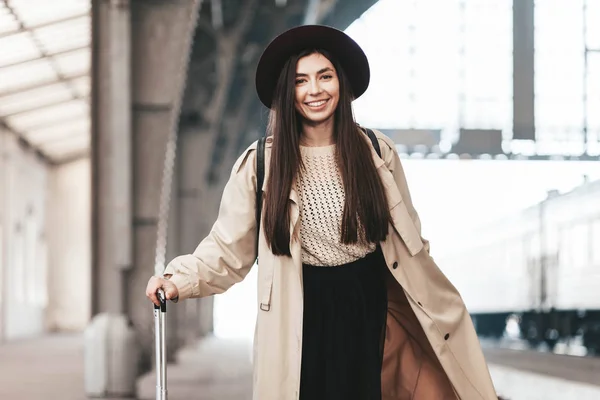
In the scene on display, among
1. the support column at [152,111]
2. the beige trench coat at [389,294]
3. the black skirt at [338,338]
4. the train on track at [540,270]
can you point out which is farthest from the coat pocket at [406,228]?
the train on track at [540,270]

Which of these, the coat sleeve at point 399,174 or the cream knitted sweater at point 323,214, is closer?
the cream knitted sweater at point 323,214

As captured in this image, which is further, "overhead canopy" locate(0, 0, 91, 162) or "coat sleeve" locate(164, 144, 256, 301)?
"overhead canopy" locate(0, 0, 91, 162)

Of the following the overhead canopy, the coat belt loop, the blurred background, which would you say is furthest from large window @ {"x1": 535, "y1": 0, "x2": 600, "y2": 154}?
the coat belt loop

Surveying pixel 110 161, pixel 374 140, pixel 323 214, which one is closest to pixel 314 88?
pixel 374 140

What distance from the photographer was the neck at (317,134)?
9.40 feet

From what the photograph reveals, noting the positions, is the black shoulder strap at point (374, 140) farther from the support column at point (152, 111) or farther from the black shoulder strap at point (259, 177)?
the support column at point (152, 111)

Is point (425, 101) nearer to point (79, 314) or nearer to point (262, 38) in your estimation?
point (262, 38)

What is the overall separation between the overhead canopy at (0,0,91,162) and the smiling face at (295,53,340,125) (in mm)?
7632

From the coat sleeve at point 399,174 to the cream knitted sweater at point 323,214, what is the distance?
19cm

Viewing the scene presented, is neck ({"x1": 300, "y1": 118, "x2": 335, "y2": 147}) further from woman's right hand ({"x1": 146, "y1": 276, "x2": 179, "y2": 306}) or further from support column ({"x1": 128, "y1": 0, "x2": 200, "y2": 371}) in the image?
support column ({"x1": 128, "y1": 0, "x2": 200, "y2": 371})

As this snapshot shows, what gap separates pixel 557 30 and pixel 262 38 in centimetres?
523

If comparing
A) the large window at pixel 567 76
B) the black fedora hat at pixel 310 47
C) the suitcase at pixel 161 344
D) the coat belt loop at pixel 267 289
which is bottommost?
the suitcase at pixel 161 344

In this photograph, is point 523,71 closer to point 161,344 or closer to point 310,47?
point 310,47

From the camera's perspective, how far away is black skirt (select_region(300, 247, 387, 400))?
2.70m
